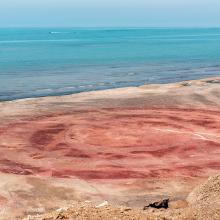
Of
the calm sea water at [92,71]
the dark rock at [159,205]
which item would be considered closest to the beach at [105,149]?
the dark rock at [159,205]

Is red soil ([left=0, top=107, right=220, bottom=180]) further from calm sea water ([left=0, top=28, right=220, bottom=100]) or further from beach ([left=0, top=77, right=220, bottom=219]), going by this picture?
calm sea water ([left=0, top=28, right=220, bottom=100])

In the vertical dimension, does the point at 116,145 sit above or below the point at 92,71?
above

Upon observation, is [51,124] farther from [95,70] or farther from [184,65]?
[184,65]

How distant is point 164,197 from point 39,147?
1214 centimetres

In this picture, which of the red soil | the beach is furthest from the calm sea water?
the red soil

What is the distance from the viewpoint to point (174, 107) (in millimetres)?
48281

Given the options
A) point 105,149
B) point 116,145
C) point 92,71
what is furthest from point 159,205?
point 92,71

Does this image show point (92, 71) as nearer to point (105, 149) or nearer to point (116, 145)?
point (116, 145)

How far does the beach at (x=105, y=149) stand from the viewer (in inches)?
1013

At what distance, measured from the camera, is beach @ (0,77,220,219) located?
25.7 metres

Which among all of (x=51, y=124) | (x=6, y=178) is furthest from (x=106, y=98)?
(x=6, y=178)

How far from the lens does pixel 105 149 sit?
33906 mm

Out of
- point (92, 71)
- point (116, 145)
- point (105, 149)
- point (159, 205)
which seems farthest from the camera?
point (92, 71)

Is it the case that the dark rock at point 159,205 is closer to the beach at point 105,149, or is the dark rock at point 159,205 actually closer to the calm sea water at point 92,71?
the beach at point 105,149
